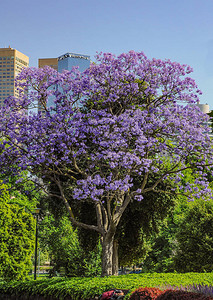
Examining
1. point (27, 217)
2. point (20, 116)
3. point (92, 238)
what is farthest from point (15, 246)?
point (20, 116)

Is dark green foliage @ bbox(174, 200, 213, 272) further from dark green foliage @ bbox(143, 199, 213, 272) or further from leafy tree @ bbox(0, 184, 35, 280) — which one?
leafy tree @ bbox(0, 184, 35, 280)

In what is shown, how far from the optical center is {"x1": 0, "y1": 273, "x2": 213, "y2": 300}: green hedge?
493 inches

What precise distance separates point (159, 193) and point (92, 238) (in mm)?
5244

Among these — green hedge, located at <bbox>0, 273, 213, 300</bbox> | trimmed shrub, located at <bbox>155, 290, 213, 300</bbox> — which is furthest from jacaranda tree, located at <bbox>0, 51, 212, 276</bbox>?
trimmed shrub, located at <bbox>155, 290, 213, 300</bbox>

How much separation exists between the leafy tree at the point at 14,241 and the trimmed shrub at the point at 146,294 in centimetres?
1404

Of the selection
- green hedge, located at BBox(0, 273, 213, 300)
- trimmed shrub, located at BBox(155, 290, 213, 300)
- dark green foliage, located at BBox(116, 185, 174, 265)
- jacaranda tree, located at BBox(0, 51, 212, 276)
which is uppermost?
jacaranda tree, located at BBox(0, 51, 212, 276)

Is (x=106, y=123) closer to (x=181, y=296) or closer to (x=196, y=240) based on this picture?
(x=181, y=296)

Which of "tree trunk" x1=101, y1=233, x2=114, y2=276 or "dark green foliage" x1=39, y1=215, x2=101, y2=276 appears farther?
"dark green foliage" x1=39, y1=215, x2=101, y2=276

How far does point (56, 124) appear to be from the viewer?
59.7 feet

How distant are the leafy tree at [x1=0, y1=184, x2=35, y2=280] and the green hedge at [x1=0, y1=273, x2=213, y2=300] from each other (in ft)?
14.9

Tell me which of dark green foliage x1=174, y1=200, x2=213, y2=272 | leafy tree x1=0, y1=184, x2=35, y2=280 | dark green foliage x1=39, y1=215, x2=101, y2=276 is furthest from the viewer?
dark green foliage x1=39, y1=215, x2=101, y2=276

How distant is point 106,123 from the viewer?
1734 cm

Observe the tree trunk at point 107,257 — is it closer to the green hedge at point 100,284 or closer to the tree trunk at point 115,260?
the green hedge at point 100,284

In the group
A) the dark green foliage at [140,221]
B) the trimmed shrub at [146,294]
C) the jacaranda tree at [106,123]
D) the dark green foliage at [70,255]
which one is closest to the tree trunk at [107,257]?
the jacaranda tree at [106,123]
